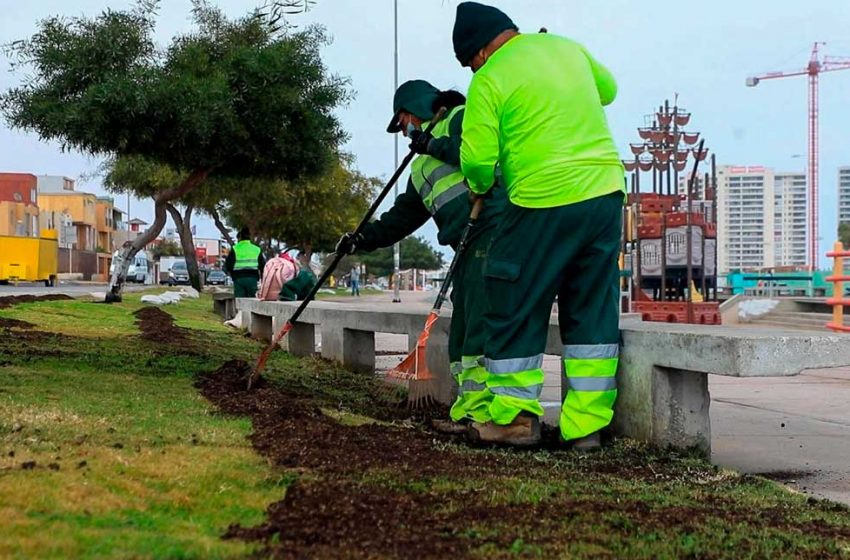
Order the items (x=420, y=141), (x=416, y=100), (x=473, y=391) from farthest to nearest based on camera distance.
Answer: (x=416, y=100), (x=420, y=141), (x=473, y=391)

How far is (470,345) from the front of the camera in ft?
16.6

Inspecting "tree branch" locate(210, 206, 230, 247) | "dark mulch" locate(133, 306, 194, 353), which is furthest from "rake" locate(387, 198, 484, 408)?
"tree branch" locate(210, 206, 230, 247)

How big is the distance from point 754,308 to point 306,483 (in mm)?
25369

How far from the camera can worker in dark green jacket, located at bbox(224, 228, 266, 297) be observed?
15516mm

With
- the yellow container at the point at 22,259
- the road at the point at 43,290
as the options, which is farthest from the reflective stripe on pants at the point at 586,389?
the yellow container at the point at 22,259

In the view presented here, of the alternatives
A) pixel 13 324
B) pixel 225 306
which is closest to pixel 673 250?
pixel 225 306

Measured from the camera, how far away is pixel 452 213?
5391 millimetres

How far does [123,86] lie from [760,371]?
7079mm

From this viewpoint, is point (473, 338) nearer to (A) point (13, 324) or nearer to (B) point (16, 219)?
(A) point (13, 324)

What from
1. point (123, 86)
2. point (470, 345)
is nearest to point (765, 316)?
point (123, 86)

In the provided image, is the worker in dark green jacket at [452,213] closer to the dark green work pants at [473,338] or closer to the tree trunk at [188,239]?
the dark green work pants at [473,338]

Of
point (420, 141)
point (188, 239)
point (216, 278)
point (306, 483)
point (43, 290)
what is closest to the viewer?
point (306, 483)

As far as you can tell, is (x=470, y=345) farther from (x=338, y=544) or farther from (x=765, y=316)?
(x=765, y=316)

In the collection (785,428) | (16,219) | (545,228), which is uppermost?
(16,219)
